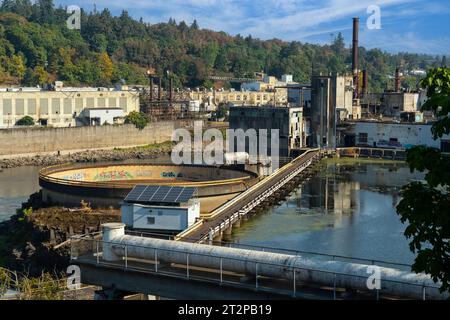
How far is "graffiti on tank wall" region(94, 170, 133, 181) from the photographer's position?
23.3 m

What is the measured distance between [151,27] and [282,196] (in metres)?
91.1

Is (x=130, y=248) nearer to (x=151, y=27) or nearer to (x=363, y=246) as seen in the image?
(x=363, y=246)

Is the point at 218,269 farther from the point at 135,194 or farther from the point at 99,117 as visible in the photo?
the point at 99,117

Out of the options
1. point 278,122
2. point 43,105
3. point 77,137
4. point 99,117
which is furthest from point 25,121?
point 278,122

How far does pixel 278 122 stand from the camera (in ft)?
120

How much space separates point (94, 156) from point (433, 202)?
114 feet

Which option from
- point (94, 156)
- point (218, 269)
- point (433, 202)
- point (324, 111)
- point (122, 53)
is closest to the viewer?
point (433, 202)

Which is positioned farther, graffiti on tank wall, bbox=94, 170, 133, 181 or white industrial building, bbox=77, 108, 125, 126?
white industrial building, bbox=77, 108, 125, 126

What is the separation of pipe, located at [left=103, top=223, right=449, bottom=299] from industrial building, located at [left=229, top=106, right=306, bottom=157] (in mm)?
26569

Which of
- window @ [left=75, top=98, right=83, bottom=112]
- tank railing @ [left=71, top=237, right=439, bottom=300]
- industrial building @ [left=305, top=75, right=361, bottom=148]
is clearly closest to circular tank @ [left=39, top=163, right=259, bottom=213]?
tank railing @ [left=71, top=237, right=439, bottom=300]

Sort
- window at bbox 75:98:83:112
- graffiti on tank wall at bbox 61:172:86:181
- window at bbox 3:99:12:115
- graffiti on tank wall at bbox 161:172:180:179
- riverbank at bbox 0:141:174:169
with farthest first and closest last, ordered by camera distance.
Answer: window at bbox 75:98:83:112 < window at bbox 3:99:12:115 < riverbank at bbox 0:141:174:169 < graffiti on tank wall at bbox 161:172:180:179 < graffiti on tank wall at bbox 61:172:86:181

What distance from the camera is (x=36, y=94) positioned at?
44.1 m

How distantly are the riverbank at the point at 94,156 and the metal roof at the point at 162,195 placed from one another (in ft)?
68.1

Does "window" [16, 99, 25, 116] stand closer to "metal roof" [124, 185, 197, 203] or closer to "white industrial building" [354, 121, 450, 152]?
"white industrial building" [354, 121, 450, 152]
